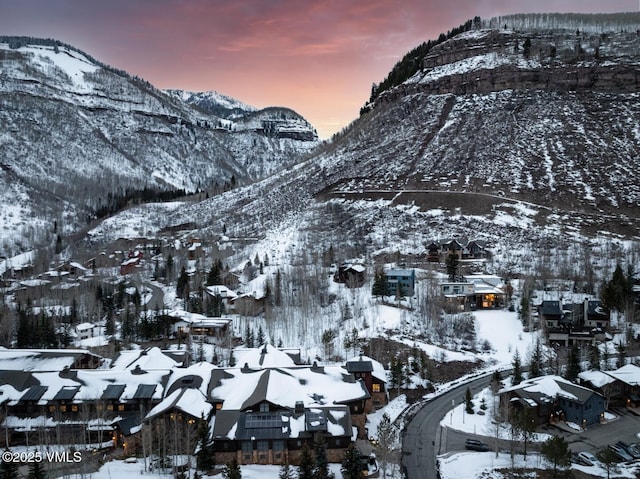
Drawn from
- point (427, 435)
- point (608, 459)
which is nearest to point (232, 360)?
point (427, 435)

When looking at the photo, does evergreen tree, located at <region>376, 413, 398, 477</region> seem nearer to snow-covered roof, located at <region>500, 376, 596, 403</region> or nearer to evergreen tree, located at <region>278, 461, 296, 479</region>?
evergreen tree, located at <region>278, 461, 296, 479</region>

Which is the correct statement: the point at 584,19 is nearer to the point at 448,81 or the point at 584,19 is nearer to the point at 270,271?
the point at 448,81

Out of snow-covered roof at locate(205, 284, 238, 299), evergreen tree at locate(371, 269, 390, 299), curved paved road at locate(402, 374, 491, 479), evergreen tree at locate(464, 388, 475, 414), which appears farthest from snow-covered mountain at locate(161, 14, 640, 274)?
evergreen tree at locate(464, 388, 475, 414)

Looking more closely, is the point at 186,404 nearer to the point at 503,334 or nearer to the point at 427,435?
the point at 427,435

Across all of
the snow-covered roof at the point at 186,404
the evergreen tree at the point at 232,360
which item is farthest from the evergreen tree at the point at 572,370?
the evergreen tree at the point at 232,360

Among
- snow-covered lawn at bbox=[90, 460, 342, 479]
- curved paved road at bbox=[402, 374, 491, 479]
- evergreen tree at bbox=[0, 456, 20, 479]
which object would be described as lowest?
snow-covered lawn at bbox=[90, 460, 342, 479]

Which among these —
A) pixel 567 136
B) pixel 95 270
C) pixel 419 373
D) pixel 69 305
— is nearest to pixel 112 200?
pixel 95 270

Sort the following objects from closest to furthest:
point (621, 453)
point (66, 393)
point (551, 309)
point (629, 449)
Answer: point (621, 453) → point (629, 449) → point (66, 393) → point (551, 309)
